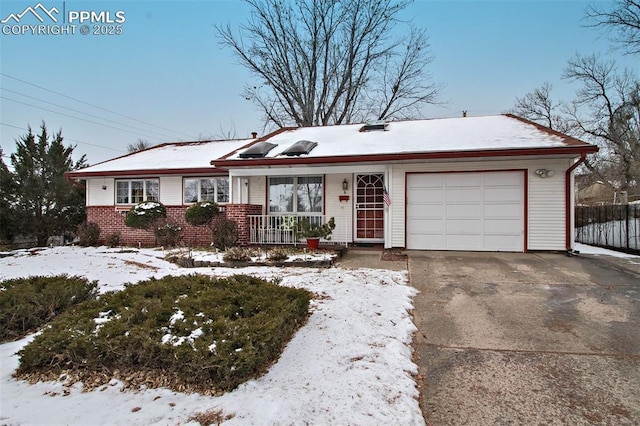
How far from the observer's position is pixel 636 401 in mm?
2463

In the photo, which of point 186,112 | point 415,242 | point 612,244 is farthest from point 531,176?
point 186,112

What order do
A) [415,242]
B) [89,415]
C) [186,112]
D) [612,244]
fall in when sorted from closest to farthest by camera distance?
[89,415] → [415,242] → [612,244] → [186,112]

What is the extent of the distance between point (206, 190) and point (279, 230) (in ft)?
→ 11.5

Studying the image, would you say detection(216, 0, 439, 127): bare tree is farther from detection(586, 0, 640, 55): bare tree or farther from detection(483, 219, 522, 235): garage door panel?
detection(483, 219, 522, 235): garage door panel

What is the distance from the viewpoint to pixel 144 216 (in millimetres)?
10789

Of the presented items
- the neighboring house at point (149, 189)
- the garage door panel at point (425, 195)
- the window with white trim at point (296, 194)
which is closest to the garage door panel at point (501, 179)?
the garage door panel at point (425, 195)

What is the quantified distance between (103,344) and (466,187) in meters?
8.72

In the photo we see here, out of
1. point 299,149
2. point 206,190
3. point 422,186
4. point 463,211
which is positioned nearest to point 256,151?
point 299,149

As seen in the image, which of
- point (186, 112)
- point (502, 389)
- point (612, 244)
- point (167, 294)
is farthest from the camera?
point (186, 112)

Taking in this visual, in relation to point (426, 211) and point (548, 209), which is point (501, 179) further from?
point (426, 211)

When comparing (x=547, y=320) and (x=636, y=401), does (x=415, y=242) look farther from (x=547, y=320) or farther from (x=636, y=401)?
(x=636, y=401)

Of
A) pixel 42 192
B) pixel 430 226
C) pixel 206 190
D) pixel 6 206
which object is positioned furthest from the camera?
pixel 42 192

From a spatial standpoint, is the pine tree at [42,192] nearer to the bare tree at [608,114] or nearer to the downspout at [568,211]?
the downspout at [568,211]

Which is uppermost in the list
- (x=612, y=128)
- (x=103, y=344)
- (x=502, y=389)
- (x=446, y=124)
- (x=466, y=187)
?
(x=612, y=128)
